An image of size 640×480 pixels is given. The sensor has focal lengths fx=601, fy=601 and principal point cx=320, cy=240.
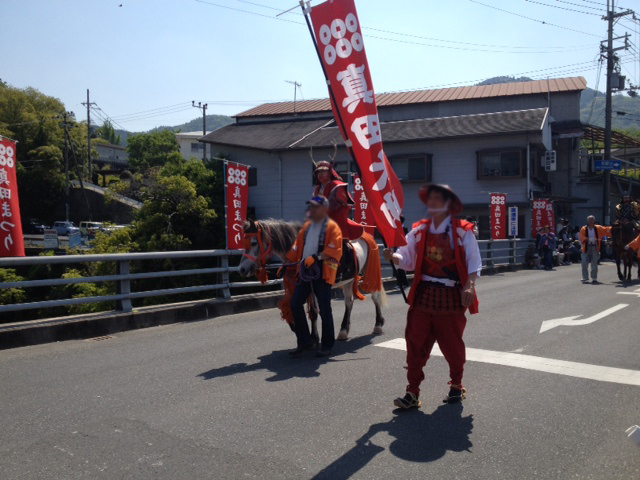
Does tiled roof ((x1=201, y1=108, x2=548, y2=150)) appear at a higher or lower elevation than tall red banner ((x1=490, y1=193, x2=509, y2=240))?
higher

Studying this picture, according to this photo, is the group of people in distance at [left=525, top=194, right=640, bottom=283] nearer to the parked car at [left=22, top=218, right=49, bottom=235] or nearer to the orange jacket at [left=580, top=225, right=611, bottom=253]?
the orange jacket at [left=580, top=225, right=611, bottom=253]

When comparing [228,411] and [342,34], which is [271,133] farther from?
[228,411]

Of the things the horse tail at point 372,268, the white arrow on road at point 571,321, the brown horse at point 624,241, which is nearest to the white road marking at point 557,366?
the horse tail at point 372,268

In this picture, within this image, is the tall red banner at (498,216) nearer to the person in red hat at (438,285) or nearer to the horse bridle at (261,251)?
the horse bridle at (261,251)

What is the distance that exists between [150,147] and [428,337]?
78.1m

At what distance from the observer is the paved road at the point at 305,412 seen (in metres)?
3.95

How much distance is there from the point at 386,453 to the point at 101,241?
26313mm

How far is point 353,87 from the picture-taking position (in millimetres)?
6934

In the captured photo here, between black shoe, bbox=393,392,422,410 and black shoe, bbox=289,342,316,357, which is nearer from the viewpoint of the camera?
black shoe, bbox=393,392,422,410

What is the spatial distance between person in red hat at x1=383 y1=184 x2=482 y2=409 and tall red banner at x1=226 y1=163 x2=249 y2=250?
7941 mm

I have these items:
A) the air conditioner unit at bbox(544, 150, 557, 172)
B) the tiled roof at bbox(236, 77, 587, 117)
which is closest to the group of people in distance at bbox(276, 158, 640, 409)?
the air conditioner unit at bbox(544, 150, 557, 172)

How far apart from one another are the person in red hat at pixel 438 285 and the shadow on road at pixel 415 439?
0.23 m

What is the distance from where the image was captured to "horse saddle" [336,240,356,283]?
24.6 ft

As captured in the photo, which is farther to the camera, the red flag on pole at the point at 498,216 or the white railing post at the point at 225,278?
the red flag on pole at the point at 498,216
